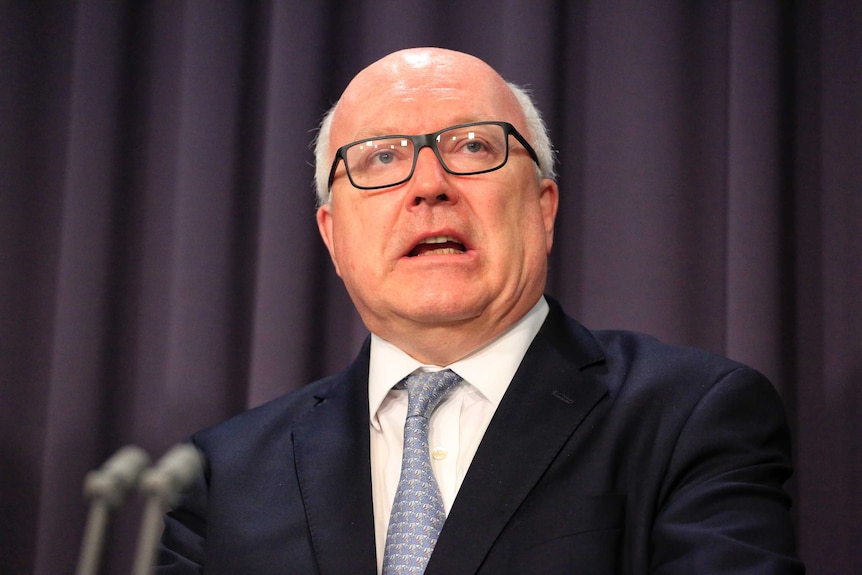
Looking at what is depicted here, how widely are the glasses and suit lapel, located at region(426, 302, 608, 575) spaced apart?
0.31m

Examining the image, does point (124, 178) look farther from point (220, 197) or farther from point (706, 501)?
point (706, 501)

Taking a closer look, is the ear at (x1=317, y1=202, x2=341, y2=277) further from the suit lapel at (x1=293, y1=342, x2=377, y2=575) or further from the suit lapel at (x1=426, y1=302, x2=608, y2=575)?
the suit lapel at (x1=426, y1=302, x2=608, y2=575)

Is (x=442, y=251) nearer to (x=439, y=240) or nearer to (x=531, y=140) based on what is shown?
(x=439, y=240)

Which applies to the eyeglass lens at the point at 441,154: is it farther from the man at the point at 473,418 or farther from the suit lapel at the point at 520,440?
the suit lapel at the point at 520,440

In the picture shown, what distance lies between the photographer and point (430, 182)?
1.45 m

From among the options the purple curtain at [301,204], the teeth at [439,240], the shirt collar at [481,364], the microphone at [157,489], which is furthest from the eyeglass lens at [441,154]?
the microphone at [157,489]

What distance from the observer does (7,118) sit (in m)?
2.09

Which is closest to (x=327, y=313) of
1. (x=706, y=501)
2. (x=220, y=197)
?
(x=220, y=197)

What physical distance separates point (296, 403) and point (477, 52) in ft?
2.95

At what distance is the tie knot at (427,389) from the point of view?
1.44 m

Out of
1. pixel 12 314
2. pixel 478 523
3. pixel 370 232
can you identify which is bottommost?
pixel 478 523

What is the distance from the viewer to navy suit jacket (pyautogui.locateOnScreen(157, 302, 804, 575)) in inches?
47.6

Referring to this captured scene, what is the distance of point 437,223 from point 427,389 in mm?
264

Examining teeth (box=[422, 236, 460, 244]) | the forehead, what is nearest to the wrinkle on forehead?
the forehead
